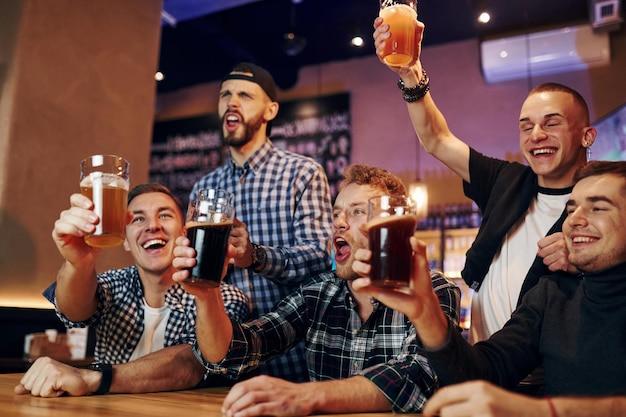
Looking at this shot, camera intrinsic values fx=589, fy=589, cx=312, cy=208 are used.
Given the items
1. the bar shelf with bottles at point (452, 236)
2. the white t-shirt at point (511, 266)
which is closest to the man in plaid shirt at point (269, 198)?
the white t-shirt at point (511, 266)

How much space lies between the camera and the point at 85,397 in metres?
1.54

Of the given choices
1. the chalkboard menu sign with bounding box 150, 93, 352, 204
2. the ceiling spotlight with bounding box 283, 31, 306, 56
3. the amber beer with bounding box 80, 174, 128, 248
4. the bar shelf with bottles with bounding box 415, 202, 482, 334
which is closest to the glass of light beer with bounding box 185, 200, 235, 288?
the amber beer with bounding box 80, 174, 128, 248

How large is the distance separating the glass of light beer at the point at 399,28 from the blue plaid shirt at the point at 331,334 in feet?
2.38

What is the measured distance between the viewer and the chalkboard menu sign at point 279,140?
22.0ft

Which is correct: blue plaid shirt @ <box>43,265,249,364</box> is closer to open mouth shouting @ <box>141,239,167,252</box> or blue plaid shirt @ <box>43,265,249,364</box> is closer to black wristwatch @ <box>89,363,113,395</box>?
open mouth shouting @ <box>141,239,167,252</box>

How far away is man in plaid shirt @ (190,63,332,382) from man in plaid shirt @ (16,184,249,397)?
211 mm

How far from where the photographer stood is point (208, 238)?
4.58 feet

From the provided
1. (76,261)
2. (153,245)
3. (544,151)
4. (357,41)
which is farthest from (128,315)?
(357,41)

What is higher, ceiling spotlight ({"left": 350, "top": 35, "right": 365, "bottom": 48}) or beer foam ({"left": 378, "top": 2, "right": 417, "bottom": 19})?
ceiling spotlight ({"left": 350, "top": 35, "right": 365, "bottom": 48})

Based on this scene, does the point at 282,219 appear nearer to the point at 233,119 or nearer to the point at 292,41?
the point at 233,119

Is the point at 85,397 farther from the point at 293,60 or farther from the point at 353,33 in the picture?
the point at 293,60

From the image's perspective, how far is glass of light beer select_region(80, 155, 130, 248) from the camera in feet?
4.90

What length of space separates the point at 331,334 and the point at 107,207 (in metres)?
0.82

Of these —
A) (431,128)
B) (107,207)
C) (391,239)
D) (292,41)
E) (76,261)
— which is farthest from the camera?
(292,41)
